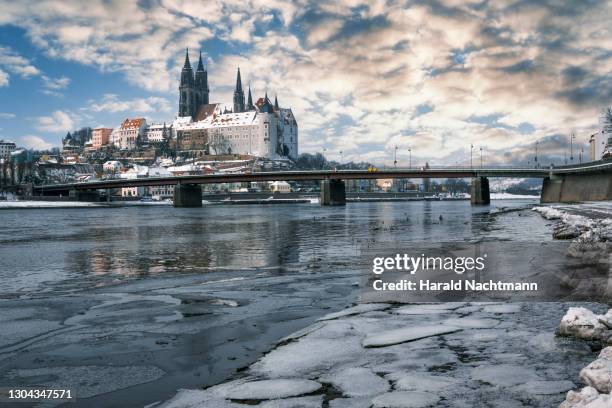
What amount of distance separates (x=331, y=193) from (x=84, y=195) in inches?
2781

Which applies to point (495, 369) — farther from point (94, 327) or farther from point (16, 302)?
point (16, 302)

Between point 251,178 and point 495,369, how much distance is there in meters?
102

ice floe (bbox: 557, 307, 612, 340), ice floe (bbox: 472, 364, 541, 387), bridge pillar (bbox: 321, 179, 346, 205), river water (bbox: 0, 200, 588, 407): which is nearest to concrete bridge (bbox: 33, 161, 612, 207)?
bridge pillar (bbox: 321, 179, 346, 205)

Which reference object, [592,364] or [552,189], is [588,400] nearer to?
[592,364]

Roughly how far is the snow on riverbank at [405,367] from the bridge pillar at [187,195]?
112047 mm

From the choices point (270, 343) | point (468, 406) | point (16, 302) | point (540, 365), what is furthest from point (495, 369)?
point (16, 302)

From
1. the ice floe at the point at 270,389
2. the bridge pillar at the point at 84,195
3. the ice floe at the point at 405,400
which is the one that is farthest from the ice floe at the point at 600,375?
the bridge pillar at the point at 84,195

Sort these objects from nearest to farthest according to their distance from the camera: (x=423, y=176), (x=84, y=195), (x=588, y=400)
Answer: (x=588, y=400) < (x=423, y=176) < (x=84, y=195)

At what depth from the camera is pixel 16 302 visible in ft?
36.6

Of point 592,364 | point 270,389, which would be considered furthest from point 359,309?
point 592,364

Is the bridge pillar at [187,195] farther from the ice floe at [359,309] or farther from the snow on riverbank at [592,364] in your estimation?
the snow on riverbank at [592,364]

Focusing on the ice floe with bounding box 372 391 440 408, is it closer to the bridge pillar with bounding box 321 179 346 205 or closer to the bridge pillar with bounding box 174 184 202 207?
the bridge pillar with bounding box 321 179 346 205

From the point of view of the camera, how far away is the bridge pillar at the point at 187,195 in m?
116

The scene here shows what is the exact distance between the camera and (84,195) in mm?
137500
